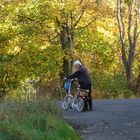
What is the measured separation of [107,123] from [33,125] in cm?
330

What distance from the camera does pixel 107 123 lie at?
553 inches

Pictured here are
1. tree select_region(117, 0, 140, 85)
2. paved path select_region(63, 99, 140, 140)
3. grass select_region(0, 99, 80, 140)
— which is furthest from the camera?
tree select_region(117, 0, 140, 85)

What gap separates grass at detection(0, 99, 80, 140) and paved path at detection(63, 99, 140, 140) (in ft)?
2.23

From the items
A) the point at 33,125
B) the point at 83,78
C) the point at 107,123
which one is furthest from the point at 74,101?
the point at 33,125

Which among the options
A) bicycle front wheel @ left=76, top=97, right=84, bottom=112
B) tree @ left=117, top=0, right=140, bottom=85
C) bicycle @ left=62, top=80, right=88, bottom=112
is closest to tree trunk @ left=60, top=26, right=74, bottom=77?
tree @ left=117, top=0, right=140, bottom=85

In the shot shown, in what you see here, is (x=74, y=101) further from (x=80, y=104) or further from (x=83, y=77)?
(x=83, y=77)

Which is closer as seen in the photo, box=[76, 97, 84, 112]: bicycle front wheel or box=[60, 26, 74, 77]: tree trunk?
box=[76, 97, 84, 112]: bicycle front wheel

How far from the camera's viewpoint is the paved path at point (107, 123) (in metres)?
12.0

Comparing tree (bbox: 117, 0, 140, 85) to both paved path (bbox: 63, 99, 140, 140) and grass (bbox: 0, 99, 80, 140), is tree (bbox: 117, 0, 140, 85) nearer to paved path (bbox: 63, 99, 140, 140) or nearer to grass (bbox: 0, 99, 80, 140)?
paved path (bbox: 63, 99, 140, 140)

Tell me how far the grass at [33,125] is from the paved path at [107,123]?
0.68 m

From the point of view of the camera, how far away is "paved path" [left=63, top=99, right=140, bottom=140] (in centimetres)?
1201

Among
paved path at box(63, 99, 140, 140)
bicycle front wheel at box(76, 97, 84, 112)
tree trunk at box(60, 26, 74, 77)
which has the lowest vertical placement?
paved path at box(63, 99, 140, 140)

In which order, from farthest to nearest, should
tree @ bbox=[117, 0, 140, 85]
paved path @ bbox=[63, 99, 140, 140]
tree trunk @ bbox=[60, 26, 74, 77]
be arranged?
tree trunk @ bbox=[60, 26, 74, 77] → tree @ bbox=[117, 0, 140, 85] → paved path @ bbox=[63, 99, 140, 140]

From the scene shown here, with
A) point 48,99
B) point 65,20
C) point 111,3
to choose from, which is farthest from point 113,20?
point 48,99
